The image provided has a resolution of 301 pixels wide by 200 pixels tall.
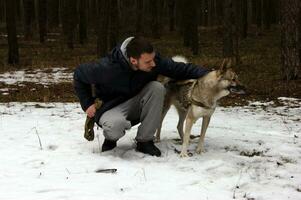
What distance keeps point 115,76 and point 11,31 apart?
506 inches

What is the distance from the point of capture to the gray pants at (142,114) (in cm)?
564

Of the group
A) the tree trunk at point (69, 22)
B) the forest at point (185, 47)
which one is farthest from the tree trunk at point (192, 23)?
the tree trunk at point (69, 22)

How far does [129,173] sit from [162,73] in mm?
1423

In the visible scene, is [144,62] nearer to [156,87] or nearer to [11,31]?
[156,87]

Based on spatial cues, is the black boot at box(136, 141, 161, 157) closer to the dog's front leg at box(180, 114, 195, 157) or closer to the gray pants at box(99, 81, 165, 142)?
the gray pants at box(99, 81, 165, 142)

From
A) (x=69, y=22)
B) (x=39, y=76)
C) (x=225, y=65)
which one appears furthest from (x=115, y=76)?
(x=69, y=22)

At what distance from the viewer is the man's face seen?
5.26 metres

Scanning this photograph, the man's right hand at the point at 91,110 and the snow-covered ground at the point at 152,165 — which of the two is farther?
the man's right hand at the point at 91,110

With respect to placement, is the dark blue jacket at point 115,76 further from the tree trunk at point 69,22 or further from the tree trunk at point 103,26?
the tree trunk at point 69,22

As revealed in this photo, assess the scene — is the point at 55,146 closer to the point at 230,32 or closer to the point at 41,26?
the point at 230,32

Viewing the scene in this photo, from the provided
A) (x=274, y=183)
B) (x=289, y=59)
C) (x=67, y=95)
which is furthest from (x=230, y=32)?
(x=274, y=183)

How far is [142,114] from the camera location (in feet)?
19.0

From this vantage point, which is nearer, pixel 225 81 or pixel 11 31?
pixel 225 81

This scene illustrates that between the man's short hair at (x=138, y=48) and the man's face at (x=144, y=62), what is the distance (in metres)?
0.04
